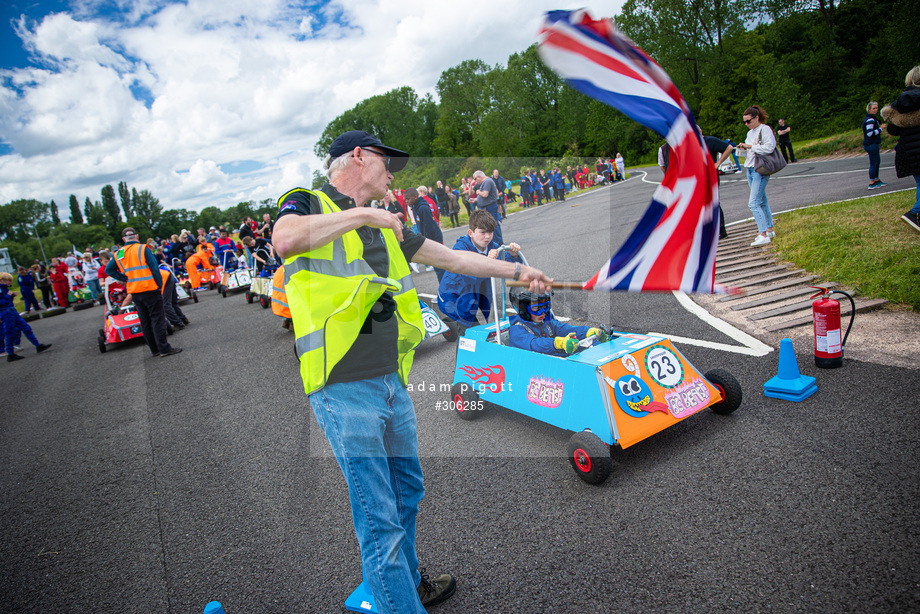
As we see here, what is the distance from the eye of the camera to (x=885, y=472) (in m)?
2.88

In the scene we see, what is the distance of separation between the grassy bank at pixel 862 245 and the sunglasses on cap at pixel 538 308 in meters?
3.94

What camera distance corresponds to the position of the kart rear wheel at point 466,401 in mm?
4559

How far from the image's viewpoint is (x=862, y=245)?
661cm

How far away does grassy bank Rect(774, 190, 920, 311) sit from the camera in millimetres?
5594

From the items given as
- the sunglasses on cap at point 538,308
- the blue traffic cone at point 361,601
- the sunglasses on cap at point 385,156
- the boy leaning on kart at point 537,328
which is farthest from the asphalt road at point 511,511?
the sunglasses on cap at point 385,156

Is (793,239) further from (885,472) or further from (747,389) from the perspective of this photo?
(885,472)

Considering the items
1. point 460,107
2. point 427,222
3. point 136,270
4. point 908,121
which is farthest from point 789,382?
point 460,107

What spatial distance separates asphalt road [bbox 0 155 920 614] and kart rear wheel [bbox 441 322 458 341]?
1321mm

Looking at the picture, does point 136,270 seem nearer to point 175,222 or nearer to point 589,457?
point 589,457

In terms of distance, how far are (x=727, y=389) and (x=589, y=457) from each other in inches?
51.3

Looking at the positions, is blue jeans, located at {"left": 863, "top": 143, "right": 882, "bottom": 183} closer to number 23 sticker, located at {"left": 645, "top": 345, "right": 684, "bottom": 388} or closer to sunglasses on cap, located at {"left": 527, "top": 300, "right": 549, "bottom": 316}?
number 23 sticker, located at {"left": 645, "top": 345, "right": 684, "bottom": 388}

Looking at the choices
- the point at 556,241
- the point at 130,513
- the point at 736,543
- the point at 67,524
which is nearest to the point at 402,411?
the point at 736,543

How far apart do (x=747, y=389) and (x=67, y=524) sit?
17.9 ft

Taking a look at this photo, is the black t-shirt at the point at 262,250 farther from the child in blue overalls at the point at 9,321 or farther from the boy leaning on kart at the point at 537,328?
the boy leaning on kart at the point at 537,328
